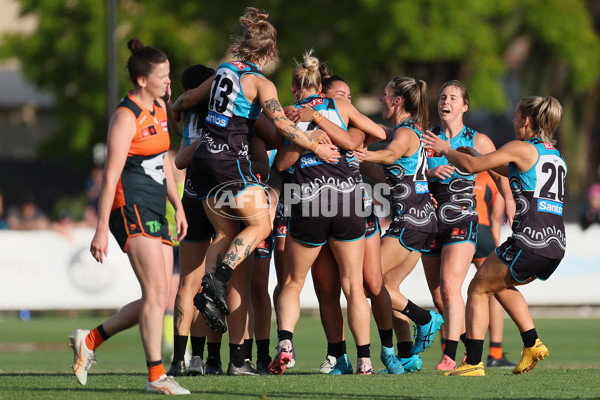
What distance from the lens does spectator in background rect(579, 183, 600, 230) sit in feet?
62.0

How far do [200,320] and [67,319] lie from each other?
32.3 ft

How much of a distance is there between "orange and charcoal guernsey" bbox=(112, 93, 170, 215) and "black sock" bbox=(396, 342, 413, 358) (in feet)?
9.63

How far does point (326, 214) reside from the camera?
809 centimetres

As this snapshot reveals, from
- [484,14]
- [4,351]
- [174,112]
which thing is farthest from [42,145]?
[174,112]

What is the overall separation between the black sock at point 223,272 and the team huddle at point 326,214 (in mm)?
10

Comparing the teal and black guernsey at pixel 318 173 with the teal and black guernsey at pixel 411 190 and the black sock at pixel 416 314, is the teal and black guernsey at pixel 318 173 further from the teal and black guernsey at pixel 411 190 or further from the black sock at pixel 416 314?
the black sock at pixel 416 314

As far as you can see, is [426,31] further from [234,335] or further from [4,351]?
[234,335]

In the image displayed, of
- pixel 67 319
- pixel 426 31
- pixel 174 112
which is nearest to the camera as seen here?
pixel 174 112

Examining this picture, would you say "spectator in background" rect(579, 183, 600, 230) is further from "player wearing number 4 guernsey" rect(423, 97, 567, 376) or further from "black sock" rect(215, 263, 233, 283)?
"black sock" rect(215, 263, 233, 283)

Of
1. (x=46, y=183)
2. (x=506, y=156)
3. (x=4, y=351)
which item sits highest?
(x=506, y=156)

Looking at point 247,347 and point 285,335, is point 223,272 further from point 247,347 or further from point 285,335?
point 247,347

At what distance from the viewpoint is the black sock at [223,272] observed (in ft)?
25.2

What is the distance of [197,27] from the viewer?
2894 centimetres

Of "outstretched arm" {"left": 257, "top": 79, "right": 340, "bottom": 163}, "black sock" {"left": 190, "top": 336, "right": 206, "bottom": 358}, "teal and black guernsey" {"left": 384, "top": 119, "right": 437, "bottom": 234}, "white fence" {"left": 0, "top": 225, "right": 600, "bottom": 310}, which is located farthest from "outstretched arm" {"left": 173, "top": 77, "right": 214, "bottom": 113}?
"white fence" {"left": 0, "top": 225, "right": 600, "bottom": 310}
